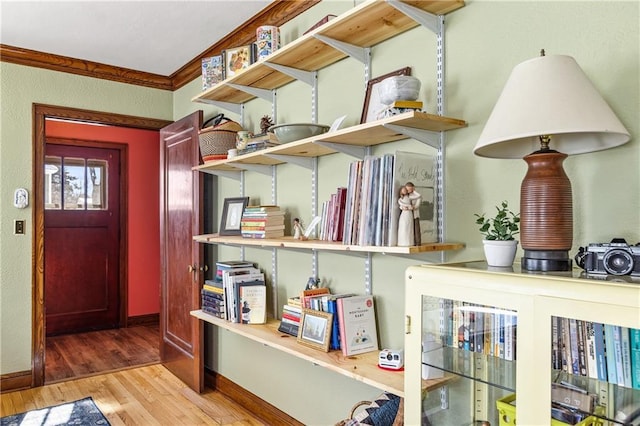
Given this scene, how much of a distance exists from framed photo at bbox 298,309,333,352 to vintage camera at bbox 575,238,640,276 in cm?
115

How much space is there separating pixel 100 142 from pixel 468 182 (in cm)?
465

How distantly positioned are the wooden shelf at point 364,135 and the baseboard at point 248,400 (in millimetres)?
1485

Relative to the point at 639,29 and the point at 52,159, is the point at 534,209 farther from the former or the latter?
the point at 52,159

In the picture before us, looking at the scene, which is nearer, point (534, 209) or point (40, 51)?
point (534, 209)

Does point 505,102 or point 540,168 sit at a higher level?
point 505,102

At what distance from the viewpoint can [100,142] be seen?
16.9 feet

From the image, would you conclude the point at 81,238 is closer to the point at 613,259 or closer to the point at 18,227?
the point at 18,227

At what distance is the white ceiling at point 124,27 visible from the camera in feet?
8.68

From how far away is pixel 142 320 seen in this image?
213 inches

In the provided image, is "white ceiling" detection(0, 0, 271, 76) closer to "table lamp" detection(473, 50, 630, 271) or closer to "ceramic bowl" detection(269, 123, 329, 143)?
"ceramic bowl" detection(269, 123, 329, 143)

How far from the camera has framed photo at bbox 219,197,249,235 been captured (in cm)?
292

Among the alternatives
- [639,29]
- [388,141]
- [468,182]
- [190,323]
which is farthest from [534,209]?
[190,323]

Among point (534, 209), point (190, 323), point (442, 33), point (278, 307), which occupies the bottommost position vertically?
point (190, 323)

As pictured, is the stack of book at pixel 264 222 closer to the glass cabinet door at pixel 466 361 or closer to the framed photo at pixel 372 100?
the framed photo at pixel 372 100
